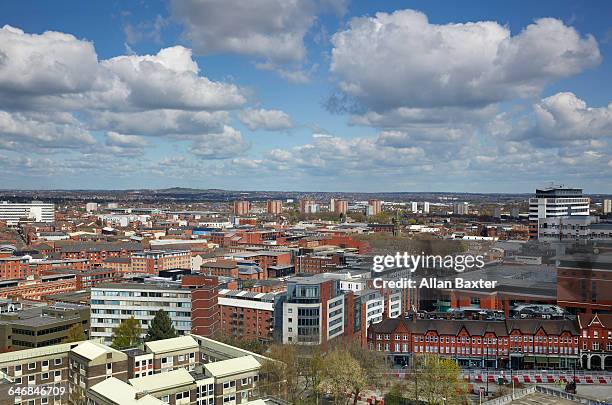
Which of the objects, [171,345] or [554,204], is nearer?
[171,345]

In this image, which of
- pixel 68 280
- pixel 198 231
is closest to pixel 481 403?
pixel 68 280

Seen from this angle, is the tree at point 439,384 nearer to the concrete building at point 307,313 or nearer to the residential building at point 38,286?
the concrete building at point 307,313

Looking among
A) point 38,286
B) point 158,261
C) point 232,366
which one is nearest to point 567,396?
point 232,366

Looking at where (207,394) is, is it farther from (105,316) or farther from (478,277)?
(478,277)

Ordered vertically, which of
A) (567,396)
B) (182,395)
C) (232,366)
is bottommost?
(567,396)

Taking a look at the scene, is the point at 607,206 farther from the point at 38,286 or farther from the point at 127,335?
the point at 127,335
